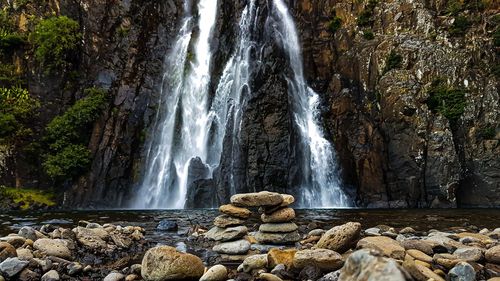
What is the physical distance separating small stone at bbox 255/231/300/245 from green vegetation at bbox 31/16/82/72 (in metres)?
30.7

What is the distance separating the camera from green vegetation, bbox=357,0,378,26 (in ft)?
124

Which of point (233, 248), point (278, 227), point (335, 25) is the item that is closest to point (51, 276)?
point (233, 248)

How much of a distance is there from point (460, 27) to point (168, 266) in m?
34.3

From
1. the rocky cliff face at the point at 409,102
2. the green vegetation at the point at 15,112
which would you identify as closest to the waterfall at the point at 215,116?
the rocky cliff face at the point at 409,102

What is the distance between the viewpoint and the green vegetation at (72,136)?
3306 cm

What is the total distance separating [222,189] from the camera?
3016cm

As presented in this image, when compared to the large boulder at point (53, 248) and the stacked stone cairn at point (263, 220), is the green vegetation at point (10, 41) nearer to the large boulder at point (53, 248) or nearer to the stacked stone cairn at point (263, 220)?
the large boulder at point (53, 248)

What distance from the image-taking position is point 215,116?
1329 inches

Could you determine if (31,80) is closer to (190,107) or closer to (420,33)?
(190,107)

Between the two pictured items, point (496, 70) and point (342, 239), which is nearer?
point (342, 239)

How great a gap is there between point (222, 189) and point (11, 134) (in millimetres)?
17431

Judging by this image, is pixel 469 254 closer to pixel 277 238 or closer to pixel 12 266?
pixel 277 238

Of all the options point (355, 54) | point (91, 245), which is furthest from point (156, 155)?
point (91, 245)

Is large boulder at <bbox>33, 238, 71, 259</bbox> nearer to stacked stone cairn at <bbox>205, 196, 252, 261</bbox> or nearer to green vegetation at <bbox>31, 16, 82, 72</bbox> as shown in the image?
stacked stone cairn at <bbox>205, 196, 252, 261</bbox>
